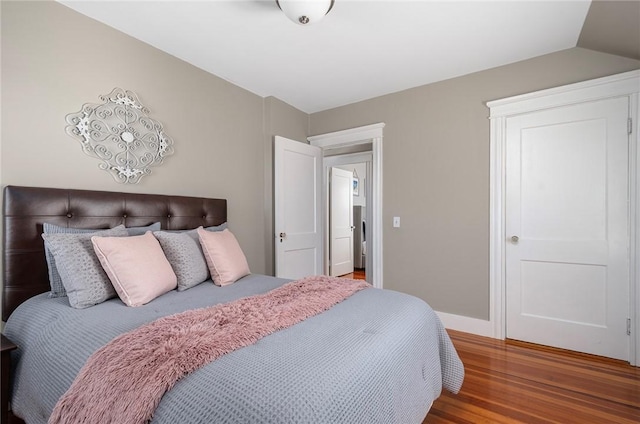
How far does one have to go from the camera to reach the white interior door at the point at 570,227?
2.28 metres

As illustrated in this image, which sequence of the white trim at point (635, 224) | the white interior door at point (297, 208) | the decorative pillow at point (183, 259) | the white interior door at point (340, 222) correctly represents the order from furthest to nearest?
the white interior door at point (340, 222) → the white interior door at point (297, 208) → the white trim at point (635, 224) → the decorative pillow at point (183, 259)

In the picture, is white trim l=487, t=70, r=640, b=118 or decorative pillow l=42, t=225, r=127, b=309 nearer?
decorative pillow l=42, t=225, r=127, b=309

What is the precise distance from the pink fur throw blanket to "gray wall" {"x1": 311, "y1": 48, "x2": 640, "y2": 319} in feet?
6.82

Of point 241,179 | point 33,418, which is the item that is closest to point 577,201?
point 241,179

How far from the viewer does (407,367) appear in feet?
3.92

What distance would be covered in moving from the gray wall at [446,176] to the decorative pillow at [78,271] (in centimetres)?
259

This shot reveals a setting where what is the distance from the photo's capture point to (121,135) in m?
2.12

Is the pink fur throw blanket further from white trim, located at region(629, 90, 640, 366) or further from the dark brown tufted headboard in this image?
white trim, located at region(629, 90, 640, 366)

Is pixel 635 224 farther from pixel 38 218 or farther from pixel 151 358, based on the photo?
pixel 38 218

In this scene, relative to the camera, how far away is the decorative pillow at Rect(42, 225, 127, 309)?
1.47 metres

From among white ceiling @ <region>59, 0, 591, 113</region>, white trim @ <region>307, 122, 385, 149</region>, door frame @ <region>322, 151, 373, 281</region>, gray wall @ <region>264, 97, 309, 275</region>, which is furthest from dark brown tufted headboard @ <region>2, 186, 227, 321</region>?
door frame @ <region>322, 151, 373, 281</region>

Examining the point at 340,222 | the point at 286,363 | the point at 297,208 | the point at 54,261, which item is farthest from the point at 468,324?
the point at 54,261

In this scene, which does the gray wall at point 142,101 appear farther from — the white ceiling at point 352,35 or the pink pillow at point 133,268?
the pink pillow at point 133,268

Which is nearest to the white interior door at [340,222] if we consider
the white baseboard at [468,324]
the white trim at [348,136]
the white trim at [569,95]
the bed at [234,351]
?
the white trim at [348,136]
